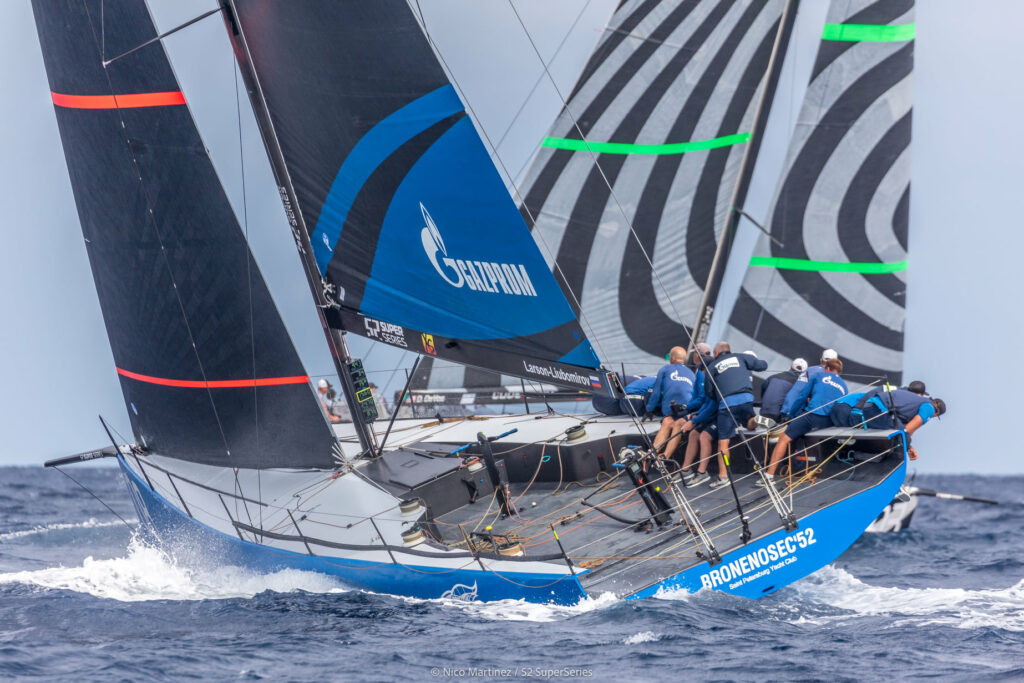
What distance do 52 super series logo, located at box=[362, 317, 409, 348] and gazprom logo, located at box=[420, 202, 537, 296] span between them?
65cm

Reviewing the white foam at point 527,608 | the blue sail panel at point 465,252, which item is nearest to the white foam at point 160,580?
the white foam at point 527,608

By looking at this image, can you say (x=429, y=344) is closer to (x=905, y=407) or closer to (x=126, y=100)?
(x=126, y=100)

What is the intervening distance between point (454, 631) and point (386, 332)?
8.60 ft

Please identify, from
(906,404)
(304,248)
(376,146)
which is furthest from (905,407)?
(304,248)

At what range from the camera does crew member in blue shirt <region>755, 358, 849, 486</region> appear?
7969 millimetres

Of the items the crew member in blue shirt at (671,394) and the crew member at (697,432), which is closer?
the crew member at (697,432)

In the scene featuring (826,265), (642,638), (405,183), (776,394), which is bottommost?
(642,638)

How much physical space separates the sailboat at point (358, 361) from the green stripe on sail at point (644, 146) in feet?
12.8

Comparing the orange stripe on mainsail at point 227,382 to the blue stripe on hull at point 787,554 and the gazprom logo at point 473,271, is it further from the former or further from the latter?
the blue stripe on hull at point 787,554

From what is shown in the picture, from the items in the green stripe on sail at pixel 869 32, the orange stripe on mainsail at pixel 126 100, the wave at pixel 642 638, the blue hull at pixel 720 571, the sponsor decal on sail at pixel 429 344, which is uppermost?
the green stripe on sail at pixel 869 32

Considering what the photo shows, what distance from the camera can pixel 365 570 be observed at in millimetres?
7449

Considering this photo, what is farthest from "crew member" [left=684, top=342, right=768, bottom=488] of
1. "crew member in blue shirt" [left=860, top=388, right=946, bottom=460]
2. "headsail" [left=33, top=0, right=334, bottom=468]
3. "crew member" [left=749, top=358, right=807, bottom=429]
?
"headsail" [left=33, top=0, right=334, bottom=468]

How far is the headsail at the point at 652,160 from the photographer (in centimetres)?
1223

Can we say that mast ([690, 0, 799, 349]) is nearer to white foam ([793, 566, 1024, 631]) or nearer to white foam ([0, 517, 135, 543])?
white foam ([793, 566, 1024, 631])
